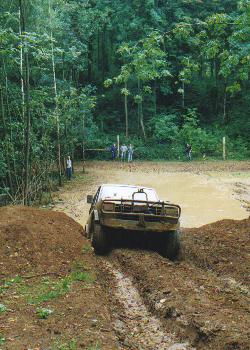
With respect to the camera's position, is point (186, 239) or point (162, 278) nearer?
point (162, 278)

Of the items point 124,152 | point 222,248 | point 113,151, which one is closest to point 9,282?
point 222,248

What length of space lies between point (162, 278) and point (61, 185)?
18015 millimetres

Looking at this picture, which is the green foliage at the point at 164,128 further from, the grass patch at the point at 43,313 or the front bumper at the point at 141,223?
the grass patch at the point at 43,313

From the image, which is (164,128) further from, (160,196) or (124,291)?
(124,291)

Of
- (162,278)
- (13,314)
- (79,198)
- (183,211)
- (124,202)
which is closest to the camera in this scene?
(13,314)

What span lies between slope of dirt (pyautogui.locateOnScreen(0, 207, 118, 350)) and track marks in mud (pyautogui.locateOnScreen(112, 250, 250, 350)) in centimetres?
82

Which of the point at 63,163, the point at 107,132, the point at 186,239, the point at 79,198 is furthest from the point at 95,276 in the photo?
the point at 107,132

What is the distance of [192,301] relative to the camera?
674 cm

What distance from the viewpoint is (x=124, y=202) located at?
1009 centimetres

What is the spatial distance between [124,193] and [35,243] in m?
2.73

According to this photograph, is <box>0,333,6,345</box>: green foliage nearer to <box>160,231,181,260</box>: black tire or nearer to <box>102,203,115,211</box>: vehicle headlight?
<box>102,203,115,211</box>: vehicle headlight

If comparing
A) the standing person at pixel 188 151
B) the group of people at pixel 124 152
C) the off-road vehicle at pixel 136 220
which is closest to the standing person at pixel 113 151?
the group of people at pixel 124 152

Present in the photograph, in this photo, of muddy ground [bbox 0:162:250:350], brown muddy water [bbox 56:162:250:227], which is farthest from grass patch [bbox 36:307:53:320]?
brown muddy water [bbox 56:162:250:227]

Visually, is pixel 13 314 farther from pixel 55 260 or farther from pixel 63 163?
pixel 63 163
